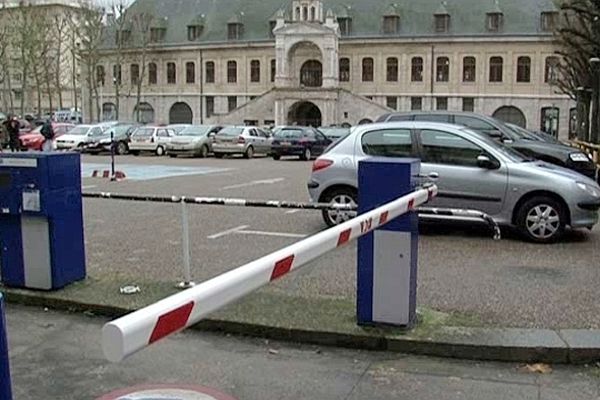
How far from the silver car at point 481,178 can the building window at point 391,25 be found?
64.4 metres

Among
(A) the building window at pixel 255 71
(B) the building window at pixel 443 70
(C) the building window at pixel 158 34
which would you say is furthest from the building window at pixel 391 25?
(C) the building window at pixel 158 34

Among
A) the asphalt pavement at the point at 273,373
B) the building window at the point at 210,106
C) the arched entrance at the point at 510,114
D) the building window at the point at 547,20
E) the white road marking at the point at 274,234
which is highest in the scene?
the building window at the point at 547,20

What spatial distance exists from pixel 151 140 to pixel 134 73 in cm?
4699

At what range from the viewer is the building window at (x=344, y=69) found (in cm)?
7412

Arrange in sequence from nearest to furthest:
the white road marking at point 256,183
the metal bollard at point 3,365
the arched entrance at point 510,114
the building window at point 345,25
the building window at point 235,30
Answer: the metal bollard at point 3,365 < the white road marking at point 256,183 < the arched entrance at point 510,114 < the building window at point 345,25 < the building window at point 235,30

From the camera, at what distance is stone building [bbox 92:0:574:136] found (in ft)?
231

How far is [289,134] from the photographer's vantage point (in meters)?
35.4

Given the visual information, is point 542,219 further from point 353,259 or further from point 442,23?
point 442,23

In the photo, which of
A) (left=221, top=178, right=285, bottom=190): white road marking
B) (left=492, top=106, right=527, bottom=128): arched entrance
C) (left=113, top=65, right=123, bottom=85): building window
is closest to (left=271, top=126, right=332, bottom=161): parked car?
(left=221, top=178, right=285, bottom=190): white road marking

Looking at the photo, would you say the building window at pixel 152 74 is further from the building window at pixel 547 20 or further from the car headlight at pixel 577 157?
the car headlight at pixel 577 157

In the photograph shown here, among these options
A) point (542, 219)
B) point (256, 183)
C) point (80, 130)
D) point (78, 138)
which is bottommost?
point (256, 183)

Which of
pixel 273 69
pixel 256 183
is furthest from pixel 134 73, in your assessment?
pixel 256 183

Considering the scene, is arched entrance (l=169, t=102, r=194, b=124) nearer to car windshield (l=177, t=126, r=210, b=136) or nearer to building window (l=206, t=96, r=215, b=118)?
building window (l=206, t=96, r=215, b=118)

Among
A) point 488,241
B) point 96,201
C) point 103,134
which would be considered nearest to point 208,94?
point 103,134
